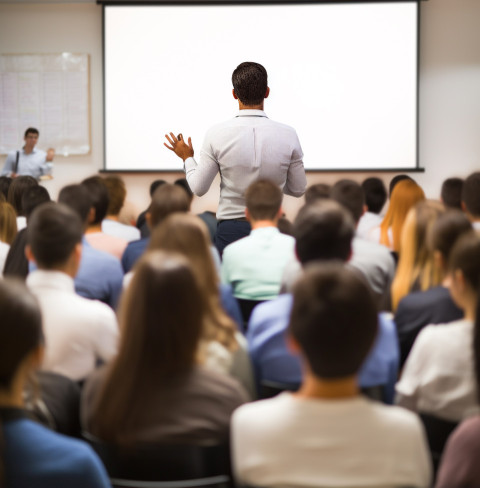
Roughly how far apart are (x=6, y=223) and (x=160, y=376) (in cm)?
213

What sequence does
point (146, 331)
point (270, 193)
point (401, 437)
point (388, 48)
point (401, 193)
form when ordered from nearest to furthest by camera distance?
point (401, 437), point (146, 331), point (270, 193), point (401, 193), point (388, 48)

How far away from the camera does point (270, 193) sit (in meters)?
3.20

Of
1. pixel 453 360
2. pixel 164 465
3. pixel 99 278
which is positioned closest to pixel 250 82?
pixel 99 278

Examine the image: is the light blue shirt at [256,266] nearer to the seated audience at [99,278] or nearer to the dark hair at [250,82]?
the seated audience at [99,278]

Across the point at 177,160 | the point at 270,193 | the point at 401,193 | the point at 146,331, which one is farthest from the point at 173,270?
the point at 177,160

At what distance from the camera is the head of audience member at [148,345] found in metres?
1.51

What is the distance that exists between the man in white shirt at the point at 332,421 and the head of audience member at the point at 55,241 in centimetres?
106

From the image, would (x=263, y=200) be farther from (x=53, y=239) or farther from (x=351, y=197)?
(x=53, y=239)

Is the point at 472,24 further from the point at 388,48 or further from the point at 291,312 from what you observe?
the point at 291,312

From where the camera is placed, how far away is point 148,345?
4.96 ft

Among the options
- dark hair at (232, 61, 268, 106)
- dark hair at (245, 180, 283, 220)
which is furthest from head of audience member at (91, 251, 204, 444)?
dark hair at (232, 61, 268, 106)

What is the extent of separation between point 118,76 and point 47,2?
1.01 metres

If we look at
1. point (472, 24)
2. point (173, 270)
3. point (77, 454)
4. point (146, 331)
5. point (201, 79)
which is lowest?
point (77, 454)

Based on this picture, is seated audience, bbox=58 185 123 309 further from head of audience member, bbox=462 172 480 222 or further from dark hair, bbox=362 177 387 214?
dark hair, bbox=362 177 387 214
